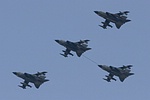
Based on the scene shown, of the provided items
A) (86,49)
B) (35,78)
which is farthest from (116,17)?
(35,78)

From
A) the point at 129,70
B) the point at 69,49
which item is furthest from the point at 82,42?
the point at 129,70

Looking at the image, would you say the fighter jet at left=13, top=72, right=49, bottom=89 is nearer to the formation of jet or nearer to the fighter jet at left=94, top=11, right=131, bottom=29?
the formation of jet

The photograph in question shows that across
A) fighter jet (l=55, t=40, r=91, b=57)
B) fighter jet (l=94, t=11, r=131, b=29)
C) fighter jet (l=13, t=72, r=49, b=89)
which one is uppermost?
fighter jet (l=94, t=11, r=131, b=29)

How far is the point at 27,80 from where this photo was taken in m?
176

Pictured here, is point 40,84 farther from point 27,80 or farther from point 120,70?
point 120,70

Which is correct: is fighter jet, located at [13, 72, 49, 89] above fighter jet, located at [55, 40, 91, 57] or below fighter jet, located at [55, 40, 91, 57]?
below

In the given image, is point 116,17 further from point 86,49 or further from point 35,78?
point 35,78

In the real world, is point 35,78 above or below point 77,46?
below

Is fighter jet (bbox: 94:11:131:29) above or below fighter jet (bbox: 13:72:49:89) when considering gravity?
above

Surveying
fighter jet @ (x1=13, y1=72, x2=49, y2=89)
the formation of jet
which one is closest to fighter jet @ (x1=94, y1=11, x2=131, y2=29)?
the formation of jet

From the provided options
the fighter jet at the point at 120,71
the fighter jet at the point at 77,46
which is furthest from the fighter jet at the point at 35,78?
the fighter jet at the point at 120,71

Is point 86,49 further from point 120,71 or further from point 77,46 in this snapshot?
point 120,71

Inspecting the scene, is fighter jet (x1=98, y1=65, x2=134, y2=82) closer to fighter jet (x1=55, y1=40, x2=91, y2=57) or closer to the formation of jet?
the formation of jet

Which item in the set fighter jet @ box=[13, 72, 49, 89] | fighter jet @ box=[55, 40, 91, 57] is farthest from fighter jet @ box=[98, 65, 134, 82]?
fighter jet @ box=[13, 72, 49, 89]
